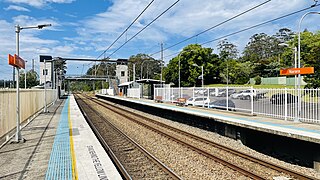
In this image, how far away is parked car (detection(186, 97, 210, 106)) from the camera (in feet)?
88.3

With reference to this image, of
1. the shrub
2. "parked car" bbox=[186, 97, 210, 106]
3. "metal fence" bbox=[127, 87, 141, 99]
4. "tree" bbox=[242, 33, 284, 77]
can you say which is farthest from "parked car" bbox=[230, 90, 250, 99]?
"tree" bbox=[242, 33, 284, 77]

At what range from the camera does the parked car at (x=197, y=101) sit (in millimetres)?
26922

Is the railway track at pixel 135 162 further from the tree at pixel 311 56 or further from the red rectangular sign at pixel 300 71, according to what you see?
the tree at pixel 311 56

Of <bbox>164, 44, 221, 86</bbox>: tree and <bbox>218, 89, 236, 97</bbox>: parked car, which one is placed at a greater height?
<bbox>164, 44, 221, 86</bbox>: tree

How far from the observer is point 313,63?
59750 mm

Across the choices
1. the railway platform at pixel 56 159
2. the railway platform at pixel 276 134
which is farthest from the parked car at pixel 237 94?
the railway platform at pixel 56 159

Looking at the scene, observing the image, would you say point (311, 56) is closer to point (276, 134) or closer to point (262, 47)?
point (276, 134)

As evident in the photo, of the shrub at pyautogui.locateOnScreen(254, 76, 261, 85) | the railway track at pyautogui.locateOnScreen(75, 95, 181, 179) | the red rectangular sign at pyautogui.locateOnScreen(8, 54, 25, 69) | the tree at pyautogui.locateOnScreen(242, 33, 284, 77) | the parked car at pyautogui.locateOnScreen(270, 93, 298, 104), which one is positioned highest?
the tree at pyautogui.locateOnScreen(242, 33, 284, 77)

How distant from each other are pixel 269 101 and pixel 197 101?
11.7 meters

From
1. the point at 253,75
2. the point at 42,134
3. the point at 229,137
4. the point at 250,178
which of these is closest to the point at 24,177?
the point at 250,178

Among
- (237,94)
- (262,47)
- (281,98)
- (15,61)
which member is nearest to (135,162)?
(15,61)

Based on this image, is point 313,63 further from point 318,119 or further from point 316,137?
point 316,137

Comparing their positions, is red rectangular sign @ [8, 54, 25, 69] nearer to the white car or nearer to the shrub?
the white car

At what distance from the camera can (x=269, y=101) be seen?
56.4ft
